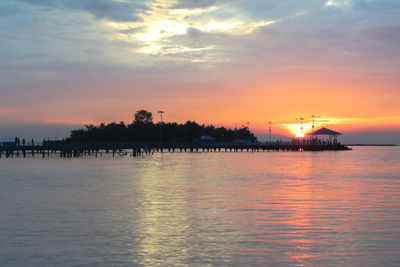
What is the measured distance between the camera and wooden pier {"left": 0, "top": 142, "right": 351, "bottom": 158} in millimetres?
109188

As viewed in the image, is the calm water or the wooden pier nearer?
the calm water

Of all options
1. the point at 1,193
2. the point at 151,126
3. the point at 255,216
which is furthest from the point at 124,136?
the point at 255,216

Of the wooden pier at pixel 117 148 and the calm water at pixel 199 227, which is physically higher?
the wooden pier at pixel 117 148

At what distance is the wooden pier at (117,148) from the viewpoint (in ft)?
358

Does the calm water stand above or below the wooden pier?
below

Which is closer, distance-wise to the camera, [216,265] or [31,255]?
[216,265]

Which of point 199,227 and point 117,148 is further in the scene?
point 117,148

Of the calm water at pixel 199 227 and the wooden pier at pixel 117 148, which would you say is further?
the wooden pier at pixel 117 148

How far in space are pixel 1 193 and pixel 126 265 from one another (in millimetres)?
23131

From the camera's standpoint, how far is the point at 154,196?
108ft

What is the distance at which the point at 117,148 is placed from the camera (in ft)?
402

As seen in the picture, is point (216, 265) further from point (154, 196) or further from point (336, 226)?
point (154, 196)

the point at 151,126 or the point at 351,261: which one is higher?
the point at 151,126

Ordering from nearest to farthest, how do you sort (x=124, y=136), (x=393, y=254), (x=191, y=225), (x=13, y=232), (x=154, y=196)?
(x=393, y=254) < (x=13, y=232) < (x=191, y=225) < (x=154, y=196) < (x=124, y=136)
